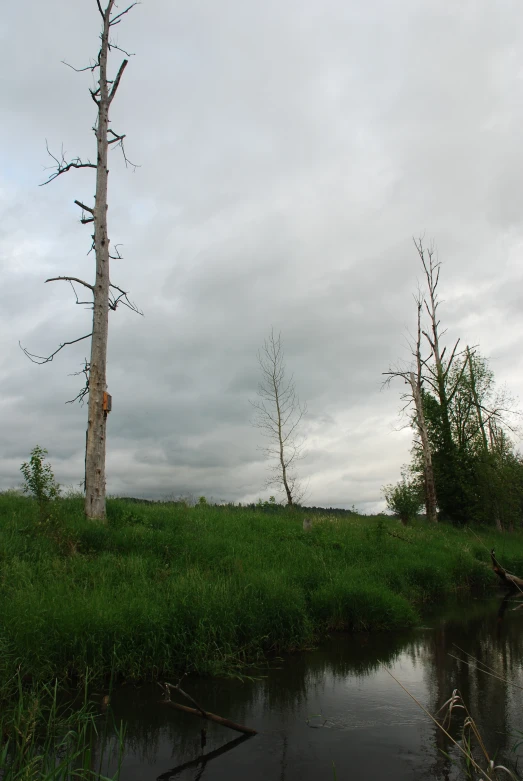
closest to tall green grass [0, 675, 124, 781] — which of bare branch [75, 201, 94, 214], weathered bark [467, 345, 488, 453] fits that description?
bare branch [75, 201, 94, 214]

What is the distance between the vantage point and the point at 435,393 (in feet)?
108

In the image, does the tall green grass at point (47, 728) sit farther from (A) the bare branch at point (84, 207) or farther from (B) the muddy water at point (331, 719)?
(A) the bare branch at point (84, 207)

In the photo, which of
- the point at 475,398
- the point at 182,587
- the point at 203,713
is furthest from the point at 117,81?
the point at 475,398

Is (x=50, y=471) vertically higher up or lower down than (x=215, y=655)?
higher up

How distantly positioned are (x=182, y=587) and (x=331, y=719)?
11.5 ft

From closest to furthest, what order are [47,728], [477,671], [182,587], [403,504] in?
[47,728], [477,671], [182,587], [403,504]

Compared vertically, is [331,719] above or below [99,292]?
below

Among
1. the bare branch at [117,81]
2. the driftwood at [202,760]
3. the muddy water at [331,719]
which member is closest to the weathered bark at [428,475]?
the muddy water at [331,719]

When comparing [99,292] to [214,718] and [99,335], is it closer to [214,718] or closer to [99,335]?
[99,335]

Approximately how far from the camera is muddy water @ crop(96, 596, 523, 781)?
505 centimetres

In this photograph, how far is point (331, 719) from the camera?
628 cm

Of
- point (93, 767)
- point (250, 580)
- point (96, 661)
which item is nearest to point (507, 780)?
point (93, 767)

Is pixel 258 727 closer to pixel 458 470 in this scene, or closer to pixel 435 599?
pixel 435 599

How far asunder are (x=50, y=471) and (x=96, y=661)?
6071 mm
